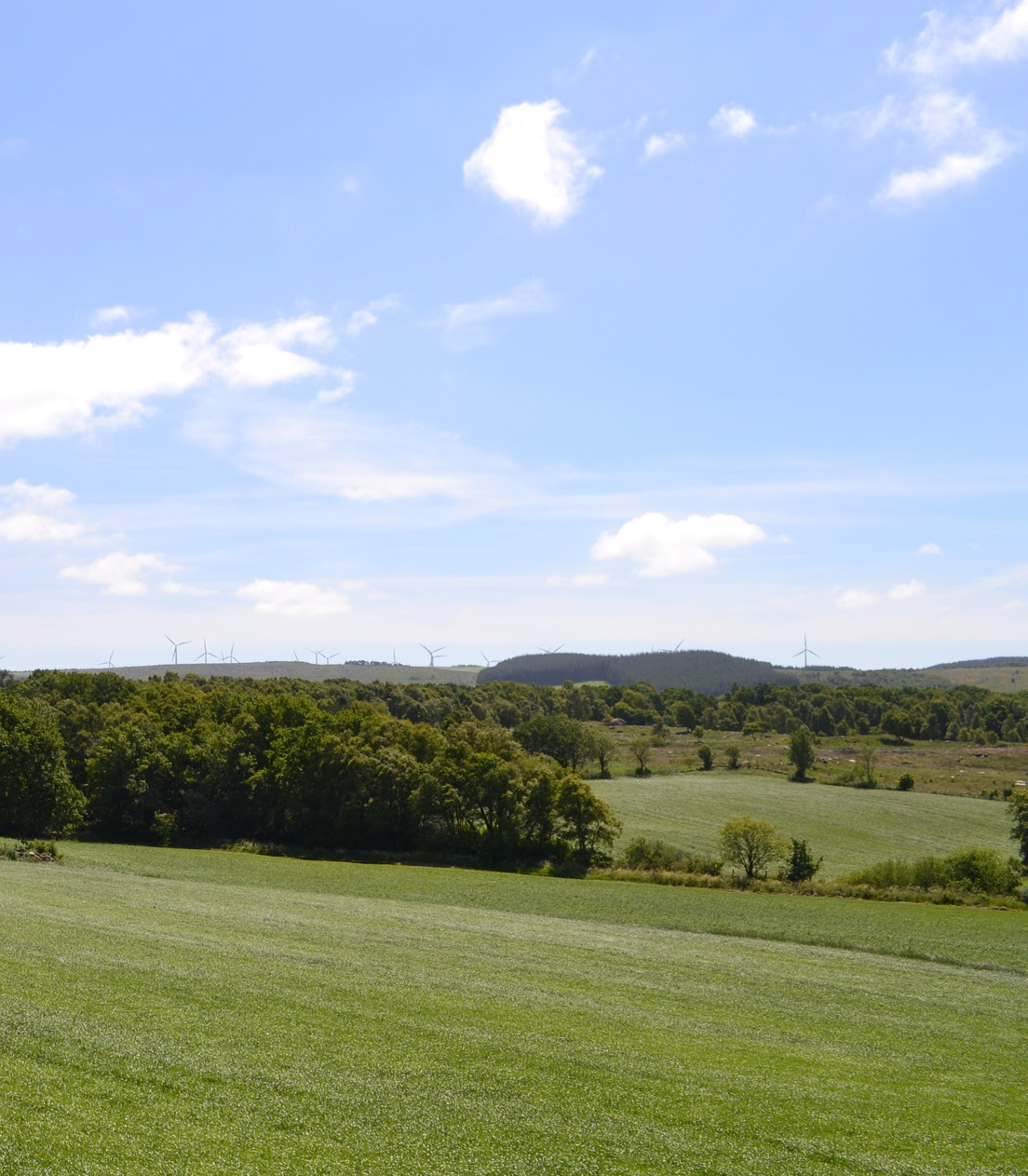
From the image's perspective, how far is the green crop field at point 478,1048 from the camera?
16484 millimetres

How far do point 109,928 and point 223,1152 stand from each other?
21.9 metres

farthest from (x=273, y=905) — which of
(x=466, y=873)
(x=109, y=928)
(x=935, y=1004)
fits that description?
(x=935, y=1004)

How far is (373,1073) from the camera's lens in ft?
65.0

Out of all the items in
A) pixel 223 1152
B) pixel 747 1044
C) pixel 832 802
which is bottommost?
pixel 832 802

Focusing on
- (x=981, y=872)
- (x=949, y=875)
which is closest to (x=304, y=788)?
(x=949, y=875)

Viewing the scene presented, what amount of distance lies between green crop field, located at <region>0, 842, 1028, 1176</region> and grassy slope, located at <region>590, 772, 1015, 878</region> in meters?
53.4

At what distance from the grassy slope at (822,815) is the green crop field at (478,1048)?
53365 mm

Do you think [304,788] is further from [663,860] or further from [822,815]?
[822,815]

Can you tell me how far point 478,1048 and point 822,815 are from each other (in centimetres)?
10630

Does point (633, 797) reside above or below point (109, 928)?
below

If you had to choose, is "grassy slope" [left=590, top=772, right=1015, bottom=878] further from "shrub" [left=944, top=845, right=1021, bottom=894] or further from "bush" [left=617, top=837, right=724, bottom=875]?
"bush" [left=617, top=837, right=724, bottom=875]

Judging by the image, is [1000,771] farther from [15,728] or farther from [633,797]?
[15,728]

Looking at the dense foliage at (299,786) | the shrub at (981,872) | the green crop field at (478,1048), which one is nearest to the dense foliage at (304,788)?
the dense foliage at (299,786)

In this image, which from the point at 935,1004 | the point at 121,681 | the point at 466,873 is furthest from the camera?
the point at 121,681
